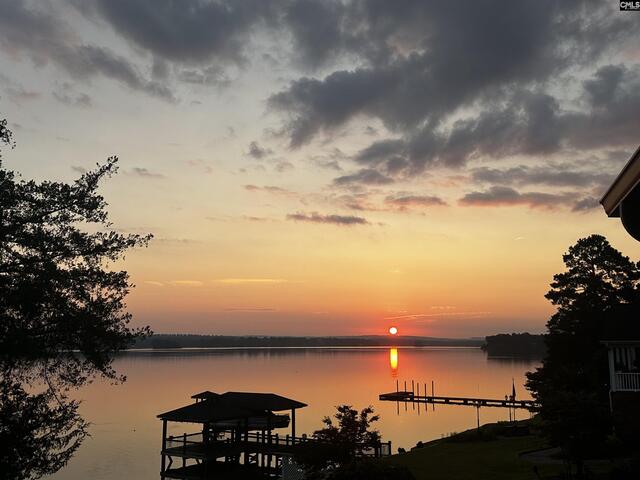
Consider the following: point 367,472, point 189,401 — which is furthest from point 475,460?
point 189,401

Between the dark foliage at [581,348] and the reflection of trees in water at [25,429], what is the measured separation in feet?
62.0

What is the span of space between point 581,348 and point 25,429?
43075mm

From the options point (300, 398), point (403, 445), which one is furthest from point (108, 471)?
point (300, 398)

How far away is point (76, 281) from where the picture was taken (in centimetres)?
2036

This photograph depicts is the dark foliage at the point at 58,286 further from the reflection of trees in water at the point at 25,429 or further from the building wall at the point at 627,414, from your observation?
the building wall at the point at 627,414

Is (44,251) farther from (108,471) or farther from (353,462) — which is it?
(108,471)

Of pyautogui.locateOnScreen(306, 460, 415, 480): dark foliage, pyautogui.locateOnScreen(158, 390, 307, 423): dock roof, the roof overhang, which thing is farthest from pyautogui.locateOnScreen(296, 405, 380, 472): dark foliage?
the roof overhang

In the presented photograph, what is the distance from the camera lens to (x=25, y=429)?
18.1m

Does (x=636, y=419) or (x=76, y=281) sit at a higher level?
(x=76, y=281)

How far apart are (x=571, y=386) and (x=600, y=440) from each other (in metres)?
17.3

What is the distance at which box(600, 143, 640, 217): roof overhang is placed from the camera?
4.16 meters

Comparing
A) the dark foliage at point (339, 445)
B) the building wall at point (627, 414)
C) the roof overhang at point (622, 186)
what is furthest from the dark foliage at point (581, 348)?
the roof overhang at point (622, 186)

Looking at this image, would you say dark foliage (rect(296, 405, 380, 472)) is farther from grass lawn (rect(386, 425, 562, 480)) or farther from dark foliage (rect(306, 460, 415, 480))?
grass lawn (rect(386, 425, 562, 480))

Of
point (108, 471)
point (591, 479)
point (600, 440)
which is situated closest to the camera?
point (591, 479)
